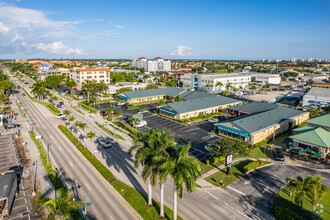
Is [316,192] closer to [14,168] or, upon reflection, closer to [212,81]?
[14,168]

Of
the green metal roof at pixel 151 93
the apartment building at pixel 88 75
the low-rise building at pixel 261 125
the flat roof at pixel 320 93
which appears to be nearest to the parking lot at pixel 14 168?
the low-rise building at pixel 261 125

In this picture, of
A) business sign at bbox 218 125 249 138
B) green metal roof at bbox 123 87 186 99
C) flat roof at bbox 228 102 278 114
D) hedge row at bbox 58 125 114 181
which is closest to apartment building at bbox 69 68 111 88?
green metal roof at bbox 123 87 186 99

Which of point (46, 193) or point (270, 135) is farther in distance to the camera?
point (270, 135)

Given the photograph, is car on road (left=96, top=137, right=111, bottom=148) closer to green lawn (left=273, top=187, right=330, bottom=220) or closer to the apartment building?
green lawn (left=273, top=187, right=330, bottom=220)

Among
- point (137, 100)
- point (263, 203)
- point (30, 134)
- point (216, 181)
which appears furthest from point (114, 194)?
point (137, 100)

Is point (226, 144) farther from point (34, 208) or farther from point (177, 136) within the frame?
point (34, 208)

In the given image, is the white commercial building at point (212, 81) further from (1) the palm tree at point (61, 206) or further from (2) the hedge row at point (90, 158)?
(1) the palm tree at point (61, 206)
